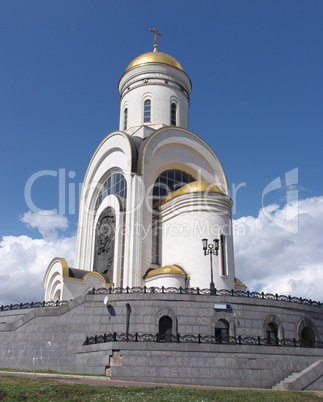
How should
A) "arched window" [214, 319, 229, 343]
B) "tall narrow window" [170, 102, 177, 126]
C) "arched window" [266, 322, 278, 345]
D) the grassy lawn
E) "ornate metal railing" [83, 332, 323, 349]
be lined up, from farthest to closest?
"tall narrow window" [170, 102, 177, 126] → "arched window" [266, 322, 278, 345] → "arched window" [214, 319, 229, 343] → "ornate metal railing" [83, 332, 323, 349] → the grassy lawn

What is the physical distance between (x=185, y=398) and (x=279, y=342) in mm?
8929

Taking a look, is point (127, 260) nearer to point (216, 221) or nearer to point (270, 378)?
point (216, 221)

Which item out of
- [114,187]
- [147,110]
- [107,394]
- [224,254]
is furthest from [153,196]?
[107,394]

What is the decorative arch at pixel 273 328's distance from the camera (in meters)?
18.6

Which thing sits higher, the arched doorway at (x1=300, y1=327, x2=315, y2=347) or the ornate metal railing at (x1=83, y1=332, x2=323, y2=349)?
the arched doorway at (x1=300, y1=327, x2=315, y2=347)

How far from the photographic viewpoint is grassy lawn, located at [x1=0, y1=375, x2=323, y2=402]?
975 centimetres

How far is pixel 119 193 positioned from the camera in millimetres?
28375

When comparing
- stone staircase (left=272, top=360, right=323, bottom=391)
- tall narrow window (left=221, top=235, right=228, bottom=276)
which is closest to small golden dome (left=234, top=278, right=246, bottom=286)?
tall narrow window (left=221, top=235, right=228, bottom=276)

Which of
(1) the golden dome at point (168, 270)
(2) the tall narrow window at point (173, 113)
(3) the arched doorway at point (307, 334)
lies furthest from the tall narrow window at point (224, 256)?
(2) the tall narrow window at point (173, 113)

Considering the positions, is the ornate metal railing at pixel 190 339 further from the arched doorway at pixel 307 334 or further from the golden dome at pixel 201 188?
the golden dome at pixel 201 188

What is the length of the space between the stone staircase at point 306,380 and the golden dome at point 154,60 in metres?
25.9

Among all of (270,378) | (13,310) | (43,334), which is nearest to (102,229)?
(13,310)

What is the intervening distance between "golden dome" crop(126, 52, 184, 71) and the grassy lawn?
2749 centimetres

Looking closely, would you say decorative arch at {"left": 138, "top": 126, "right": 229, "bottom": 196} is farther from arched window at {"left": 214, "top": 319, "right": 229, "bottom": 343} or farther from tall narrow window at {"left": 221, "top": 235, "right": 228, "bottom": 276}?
arched window at {"left": 214, "top": 319, "right": 229, "bottom": 343}
